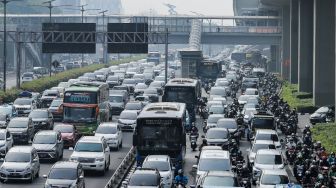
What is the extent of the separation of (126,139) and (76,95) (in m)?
3.93

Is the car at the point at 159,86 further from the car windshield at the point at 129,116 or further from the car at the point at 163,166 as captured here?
the car at the point at 163,166

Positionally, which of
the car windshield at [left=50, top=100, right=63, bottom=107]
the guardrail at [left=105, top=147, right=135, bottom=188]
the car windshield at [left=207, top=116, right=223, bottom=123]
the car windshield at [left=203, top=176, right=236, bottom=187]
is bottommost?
the guardrail at [left=105, top=147, right=135, bottom=188]

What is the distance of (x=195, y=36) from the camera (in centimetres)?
13912

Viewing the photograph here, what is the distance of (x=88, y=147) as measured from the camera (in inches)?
1690

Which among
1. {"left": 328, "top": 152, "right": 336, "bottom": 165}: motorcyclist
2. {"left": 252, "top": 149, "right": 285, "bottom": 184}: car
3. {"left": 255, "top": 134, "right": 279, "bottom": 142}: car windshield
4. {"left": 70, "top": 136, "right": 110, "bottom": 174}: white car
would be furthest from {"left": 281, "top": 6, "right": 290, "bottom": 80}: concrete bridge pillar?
{"left": 252, "top": 149, "right": 285, "bottom": 184}: car

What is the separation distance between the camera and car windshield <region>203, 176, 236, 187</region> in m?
34.0

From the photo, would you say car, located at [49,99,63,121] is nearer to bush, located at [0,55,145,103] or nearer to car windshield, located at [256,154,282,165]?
bush, located at [0,55,145,103]

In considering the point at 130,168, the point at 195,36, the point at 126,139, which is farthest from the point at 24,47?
the point at 130,168

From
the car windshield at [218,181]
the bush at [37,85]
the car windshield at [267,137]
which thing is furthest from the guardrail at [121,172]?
the bush at [37,85]

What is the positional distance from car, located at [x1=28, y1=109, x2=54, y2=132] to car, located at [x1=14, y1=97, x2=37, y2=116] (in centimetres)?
798

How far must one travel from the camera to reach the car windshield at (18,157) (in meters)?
40.0

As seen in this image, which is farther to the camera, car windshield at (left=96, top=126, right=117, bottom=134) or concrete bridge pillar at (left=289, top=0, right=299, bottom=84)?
concrete bridge pillar at (left=289, top=0, right=299, bottom=84)

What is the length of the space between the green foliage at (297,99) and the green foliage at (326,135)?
1759 cm

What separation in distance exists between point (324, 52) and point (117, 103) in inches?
643
